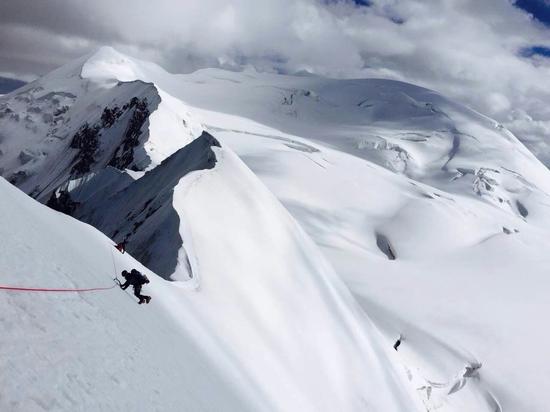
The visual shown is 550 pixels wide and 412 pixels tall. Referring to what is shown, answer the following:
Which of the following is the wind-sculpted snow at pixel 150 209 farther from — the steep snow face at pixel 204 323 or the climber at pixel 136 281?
the climber at pixel 136 281

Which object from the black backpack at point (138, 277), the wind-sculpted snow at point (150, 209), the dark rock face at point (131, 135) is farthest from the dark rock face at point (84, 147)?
the black backpack at point (138, 277)

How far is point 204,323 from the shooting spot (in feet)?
72.8

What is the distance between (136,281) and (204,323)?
5.65 metres

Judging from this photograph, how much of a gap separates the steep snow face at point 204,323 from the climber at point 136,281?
1.22 feet

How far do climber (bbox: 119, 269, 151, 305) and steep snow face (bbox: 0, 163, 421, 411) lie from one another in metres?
0.37

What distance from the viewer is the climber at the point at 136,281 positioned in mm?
17281

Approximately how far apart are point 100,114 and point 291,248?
118118mm

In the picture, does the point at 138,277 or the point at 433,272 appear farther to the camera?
the point at 433,272

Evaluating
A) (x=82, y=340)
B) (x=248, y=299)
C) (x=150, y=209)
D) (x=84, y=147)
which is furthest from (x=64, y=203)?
(x=84, y=147)

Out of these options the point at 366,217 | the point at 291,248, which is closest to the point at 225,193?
the point at 291,248

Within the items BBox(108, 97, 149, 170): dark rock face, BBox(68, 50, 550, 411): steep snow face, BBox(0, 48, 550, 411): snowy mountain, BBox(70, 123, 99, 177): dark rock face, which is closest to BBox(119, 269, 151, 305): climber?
BBox(0, 48, 550, 411): snowy mountain

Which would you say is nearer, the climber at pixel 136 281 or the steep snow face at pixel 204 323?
the steep snow face at pixel 204 323

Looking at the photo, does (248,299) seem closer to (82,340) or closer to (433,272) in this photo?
(82,340)

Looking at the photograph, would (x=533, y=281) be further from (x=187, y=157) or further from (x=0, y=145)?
(x=0, y=145)
